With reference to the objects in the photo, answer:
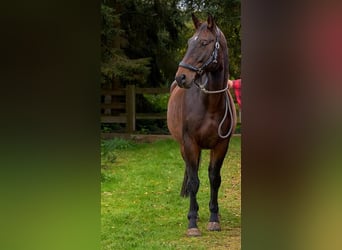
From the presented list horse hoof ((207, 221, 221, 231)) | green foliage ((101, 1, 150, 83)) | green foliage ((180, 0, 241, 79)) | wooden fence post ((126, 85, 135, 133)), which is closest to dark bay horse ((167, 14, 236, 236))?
horse hoof ((207, 221, 221, 231))

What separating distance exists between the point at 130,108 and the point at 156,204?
478 centimetres

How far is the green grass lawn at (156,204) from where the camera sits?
339 cm

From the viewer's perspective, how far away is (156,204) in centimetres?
461

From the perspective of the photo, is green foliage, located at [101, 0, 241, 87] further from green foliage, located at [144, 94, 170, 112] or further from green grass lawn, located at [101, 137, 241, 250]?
green grass lawn, located at [101, 137, 241, 250]

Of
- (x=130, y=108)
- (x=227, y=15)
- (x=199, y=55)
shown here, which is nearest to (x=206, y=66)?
(x=199, y=55)

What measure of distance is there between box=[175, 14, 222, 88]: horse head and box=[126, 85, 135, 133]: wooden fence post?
5786mm

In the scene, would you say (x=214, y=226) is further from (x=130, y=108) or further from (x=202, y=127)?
(x=130, y=108)

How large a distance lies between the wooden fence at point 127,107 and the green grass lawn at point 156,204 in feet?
4.53

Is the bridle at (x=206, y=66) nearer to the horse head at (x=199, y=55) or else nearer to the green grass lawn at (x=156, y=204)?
the horse head at (x=199, y=55)

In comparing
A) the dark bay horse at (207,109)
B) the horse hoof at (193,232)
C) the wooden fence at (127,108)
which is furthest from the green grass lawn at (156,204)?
the wooden fence at (127,108)

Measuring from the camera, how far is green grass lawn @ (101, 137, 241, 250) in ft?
11.1
